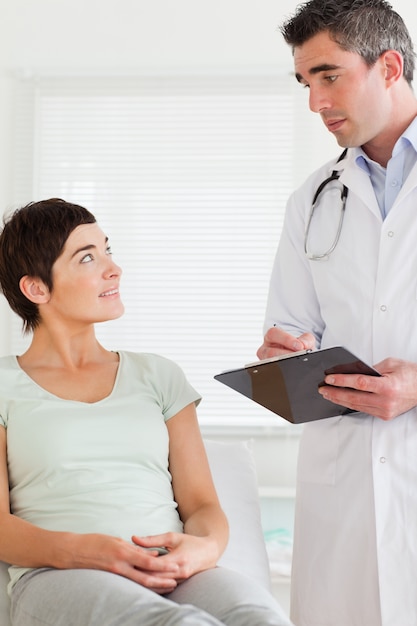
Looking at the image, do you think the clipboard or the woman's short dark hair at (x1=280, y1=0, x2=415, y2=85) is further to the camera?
the woman's short dark hair at (x1=280, y1=0, x2=415, y2=85)

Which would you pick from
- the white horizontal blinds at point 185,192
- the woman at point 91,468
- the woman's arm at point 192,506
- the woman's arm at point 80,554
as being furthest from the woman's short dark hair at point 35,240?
the white horizontal blinds at point 185,192

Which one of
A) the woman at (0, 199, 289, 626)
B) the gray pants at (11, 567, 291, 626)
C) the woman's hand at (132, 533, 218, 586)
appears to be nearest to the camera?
the gray pants at (11, 567, 291, 626)

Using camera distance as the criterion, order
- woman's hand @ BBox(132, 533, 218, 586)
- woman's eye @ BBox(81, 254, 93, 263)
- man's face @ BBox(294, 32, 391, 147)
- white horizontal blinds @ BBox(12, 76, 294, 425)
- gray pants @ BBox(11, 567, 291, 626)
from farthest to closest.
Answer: white horizontal blinds @ BBox(12, 76, 294, 425), woman's eye @ BBox(81, 254, 93, 263), man's face @ BBox(294, 32, 391, 147), woman's hand @ BBox(132, 533, 218, 586), gray pants @ BBox(11, 567, 291, 626)

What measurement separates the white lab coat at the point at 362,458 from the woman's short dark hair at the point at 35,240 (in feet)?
1.79

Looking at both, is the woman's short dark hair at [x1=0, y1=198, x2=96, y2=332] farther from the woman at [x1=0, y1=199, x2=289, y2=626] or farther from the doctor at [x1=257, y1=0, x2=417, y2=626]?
the doctor at [x1=257, y1=0, x2=417, y2=626]

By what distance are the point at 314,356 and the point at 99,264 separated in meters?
0.58

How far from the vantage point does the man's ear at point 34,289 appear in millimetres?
1893

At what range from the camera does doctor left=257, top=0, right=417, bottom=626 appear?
1.71 metres

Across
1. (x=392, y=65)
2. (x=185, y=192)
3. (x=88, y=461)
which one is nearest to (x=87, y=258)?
(x=88, y=461)

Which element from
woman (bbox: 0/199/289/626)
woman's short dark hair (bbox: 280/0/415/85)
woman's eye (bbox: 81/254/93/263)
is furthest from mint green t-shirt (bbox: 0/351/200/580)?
woman's short dark hair (bbox: 280/0/415/85)

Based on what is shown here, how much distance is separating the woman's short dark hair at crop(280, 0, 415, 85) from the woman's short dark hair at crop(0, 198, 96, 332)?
2.04 ft

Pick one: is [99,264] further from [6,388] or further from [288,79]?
[288,79]

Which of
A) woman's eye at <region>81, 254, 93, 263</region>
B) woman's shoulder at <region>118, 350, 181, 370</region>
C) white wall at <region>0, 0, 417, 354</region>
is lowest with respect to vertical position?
woman's shoulder at <region>118, 350, 181, 370</region>

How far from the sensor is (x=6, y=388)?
5.84ft
